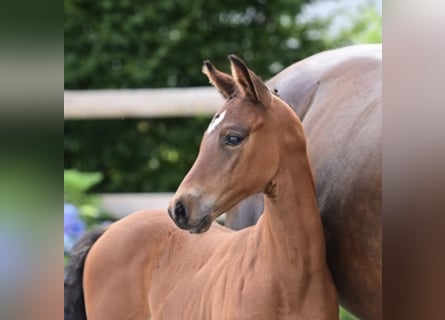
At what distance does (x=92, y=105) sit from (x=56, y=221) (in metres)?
3.13

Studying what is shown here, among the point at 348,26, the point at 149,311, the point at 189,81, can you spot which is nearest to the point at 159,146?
the point at 189,81

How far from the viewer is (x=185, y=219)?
116cm

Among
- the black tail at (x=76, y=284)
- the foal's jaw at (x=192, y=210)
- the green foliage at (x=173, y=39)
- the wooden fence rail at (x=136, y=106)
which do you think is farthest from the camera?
the green foliage at (x=173, y=39)

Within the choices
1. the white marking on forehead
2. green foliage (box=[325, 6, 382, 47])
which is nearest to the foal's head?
the white marking on forehead

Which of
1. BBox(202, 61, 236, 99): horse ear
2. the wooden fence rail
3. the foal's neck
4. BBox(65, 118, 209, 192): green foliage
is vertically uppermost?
BBox(202, 61, 236, 99): horse ear

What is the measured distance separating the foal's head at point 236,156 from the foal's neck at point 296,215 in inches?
1.1

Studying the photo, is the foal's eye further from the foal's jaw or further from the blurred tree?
the blurred tree

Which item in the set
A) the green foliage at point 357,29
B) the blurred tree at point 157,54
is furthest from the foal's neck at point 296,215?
the green foliage at point 357,29

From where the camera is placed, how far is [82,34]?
14.2 feet

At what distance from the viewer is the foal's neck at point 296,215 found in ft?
4.09

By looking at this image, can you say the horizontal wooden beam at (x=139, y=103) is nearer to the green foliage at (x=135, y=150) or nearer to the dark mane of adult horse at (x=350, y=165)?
the green foliage at (x=135, y=150)

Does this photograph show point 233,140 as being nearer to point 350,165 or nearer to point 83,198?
point 350,165

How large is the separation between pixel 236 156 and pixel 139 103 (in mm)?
2526

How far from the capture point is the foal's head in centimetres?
117
